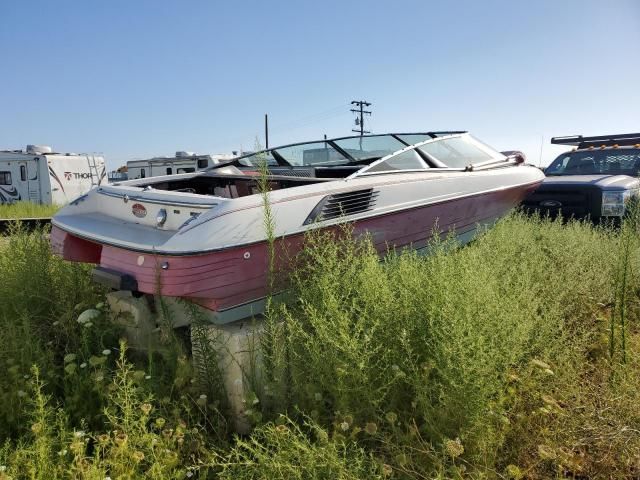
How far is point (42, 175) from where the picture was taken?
16859 millimetres

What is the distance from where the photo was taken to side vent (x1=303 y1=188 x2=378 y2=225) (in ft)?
10.4

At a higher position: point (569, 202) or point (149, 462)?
point (569, 202)

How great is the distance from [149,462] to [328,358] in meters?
1.01

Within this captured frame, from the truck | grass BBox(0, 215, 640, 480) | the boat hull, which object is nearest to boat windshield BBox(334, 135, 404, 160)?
the boat hull

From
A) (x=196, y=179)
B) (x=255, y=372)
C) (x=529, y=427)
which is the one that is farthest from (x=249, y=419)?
(x=196, y=179)

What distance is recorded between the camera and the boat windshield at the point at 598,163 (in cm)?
765

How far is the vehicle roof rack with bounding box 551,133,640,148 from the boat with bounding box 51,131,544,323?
451 centimetres

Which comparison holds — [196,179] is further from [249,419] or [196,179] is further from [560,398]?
[560,398]

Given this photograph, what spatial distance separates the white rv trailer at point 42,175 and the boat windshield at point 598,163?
15.2m

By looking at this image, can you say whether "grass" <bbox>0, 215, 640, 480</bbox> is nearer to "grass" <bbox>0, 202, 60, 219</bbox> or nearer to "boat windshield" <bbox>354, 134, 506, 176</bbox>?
"boat windshield" <bbox>354, 134, 506, 176</bbox>

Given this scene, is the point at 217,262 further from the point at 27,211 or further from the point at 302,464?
the point at 27,211

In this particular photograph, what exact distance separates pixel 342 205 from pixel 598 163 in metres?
6.75

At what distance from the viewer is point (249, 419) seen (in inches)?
101

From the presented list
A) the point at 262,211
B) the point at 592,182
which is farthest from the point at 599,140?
the point at 262,211
